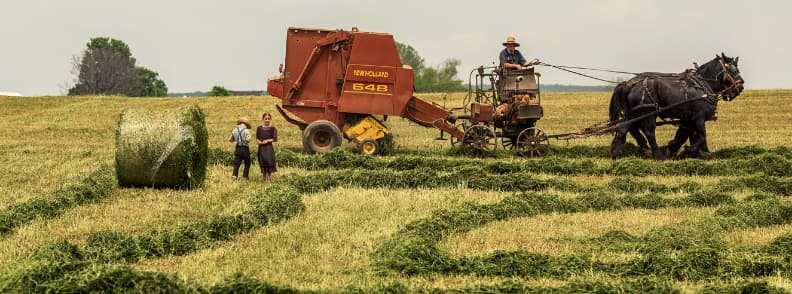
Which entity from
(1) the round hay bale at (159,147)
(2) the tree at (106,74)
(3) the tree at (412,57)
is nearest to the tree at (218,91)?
Result: (2) the tree at (106,74)

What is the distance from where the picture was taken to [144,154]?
14.7m

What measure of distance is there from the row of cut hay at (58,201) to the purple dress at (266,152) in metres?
2.49

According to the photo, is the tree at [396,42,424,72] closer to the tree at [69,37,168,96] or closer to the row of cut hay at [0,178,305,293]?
the tree at [69,37,168,96]

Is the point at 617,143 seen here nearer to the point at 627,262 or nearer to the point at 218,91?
the point at 627,262

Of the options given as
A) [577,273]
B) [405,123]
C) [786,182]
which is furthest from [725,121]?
[577,273]

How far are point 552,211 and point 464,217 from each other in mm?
1771

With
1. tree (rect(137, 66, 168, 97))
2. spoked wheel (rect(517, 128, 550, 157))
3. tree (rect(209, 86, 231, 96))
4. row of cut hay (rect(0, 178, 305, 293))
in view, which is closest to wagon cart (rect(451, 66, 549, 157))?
spoked wheel (rect(517, 128, 550, 157))

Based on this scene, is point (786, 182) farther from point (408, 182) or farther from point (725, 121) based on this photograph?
point (725, 121)

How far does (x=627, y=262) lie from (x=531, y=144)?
11.0 metres

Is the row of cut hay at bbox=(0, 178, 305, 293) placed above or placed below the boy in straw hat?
below

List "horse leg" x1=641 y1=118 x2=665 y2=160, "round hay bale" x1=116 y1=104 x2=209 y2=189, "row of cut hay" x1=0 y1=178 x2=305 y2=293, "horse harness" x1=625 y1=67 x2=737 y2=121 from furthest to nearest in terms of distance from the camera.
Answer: "horse leg" x1=641 y1=118 x2=665 y2=160
"horse harness" x1=625 y1=67 x2=737 y2=121
"round hay bale" x1=116 y1=104 x2=209 y2=189
"row of cut hay" x1=0 y1=178 x2=305 y2=293

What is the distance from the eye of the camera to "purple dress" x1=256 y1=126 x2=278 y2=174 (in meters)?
16.5

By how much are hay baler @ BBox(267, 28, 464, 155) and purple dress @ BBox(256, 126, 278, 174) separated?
3823 millimetres

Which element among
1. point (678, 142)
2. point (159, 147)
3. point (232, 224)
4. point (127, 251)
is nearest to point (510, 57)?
point (678, 142)
